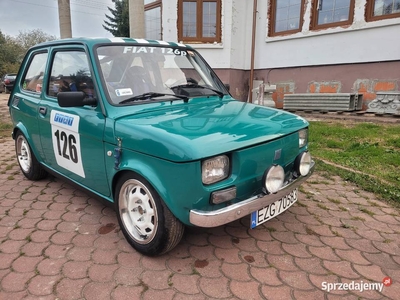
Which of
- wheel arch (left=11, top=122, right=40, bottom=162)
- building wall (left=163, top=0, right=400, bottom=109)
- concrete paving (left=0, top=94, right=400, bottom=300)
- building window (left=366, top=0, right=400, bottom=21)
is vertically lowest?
concrete paving (left=0, top=94, right=400, bottom=300)

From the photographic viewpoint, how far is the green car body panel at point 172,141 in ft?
6.81

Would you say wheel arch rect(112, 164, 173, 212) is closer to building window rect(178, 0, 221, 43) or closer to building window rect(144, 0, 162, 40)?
building window rect(178, 0, 221, 43)

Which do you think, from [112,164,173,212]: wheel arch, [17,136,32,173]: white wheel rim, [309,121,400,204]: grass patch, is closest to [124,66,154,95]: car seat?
[112,164,173,212]: wheel arch

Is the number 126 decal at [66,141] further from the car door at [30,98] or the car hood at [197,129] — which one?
the car hood at [197,129]

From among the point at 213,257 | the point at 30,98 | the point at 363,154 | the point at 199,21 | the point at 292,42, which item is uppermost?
the point at 199,21

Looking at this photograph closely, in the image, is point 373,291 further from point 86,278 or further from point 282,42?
point 282,42

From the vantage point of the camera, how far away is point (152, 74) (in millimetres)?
3039

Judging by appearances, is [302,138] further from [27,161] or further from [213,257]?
[27,161]

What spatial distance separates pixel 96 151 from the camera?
8.87ft

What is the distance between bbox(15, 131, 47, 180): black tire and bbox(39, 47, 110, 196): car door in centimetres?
51

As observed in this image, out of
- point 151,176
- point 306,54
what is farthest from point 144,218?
point 306,54

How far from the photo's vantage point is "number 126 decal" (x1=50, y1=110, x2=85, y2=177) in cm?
294

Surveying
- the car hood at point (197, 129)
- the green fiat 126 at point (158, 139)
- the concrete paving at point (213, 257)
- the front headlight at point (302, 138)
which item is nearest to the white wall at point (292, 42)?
the concrete paving at point (213, 257)

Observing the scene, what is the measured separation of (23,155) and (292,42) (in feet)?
27.6
